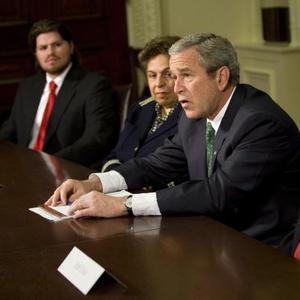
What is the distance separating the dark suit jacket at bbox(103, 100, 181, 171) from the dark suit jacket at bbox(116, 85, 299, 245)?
2.65 ft

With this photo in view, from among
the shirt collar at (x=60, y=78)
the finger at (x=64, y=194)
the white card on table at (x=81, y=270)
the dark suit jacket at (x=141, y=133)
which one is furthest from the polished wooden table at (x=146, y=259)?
Answer: the shirt collar at (x=60, y=78)

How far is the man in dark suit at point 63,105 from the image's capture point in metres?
4.06

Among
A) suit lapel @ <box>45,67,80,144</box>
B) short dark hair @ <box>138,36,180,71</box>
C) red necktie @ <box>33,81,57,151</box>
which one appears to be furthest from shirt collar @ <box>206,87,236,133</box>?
red necktie @ <box>33,81,57,151</box>

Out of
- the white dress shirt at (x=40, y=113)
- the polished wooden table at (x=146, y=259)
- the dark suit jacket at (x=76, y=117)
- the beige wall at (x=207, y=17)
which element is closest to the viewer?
the polished wooden table at (x=146, y=259)

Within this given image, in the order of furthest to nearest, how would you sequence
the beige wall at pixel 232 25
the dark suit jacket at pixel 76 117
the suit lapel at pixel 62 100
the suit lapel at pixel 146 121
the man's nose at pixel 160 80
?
1. the beige wall at pixel 232 25
2. the suit lapel at pixel 62 100
3. the dark suit jacket at pixel 76 117
4. the suit lapel at pixel 146 121
5. the man's nose at pixel 160 80

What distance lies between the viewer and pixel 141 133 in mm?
3467

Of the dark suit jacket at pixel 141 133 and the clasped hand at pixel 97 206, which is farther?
the dark suit jacket at pixel 141 133

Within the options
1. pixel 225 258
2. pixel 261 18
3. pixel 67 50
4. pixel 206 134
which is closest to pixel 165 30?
pixel 261 18

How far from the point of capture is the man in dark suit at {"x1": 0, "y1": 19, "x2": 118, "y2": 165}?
4.06m

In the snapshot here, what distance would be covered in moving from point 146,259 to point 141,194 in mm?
434

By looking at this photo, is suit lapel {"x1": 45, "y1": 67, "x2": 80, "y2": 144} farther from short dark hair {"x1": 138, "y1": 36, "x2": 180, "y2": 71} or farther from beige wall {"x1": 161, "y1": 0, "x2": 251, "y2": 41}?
beige wall {"x1": 161, "y1": 0, "x2": 251, "y2": 41}

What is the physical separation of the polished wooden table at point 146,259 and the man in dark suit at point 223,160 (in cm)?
6

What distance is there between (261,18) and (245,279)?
4.36 m

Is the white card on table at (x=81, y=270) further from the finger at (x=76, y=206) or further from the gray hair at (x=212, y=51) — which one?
the gray hair at (x=212, y=51)
